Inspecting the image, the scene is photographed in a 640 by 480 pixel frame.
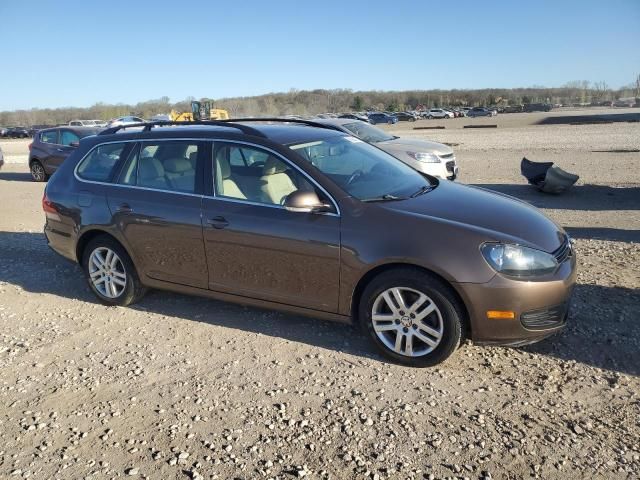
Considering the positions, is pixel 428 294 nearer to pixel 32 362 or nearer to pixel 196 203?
pixel 196 203

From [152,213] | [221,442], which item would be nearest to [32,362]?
[152,213]

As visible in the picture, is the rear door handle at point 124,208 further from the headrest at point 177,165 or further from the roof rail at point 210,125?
the roof rail at point 210,125

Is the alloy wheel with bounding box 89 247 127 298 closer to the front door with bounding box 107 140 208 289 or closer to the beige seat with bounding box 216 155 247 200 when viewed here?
the front door with bounding box 107 140 208 289

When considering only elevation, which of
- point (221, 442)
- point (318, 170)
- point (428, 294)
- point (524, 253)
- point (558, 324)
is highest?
point (318, 170)

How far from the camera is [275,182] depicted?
14.3 feet

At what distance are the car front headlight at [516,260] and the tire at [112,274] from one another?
326 centimetres

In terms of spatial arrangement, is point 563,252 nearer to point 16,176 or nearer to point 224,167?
point 224,167

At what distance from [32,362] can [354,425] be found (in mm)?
2664

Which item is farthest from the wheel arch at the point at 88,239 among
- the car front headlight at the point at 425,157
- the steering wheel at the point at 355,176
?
the car front headlight at the point at 425,157

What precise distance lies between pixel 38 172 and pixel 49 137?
44.3 inches

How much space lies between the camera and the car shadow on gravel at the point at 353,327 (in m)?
4.02

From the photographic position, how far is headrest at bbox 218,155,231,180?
457 cm

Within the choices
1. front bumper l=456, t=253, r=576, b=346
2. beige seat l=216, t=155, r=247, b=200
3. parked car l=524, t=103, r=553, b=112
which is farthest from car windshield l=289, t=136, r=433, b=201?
parked car l=524, t=103, r=553, b=112

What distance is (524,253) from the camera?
367cm
